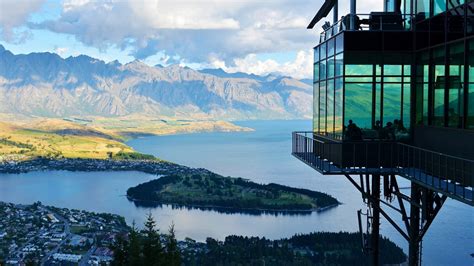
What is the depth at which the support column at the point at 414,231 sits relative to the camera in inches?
719

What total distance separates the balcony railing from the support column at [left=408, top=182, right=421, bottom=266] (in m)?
1.10

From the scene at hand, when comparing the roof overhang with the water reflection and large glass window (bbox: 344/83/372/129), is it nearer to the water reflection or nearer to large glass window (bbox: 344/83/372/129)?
large glass window (bbox: 344/83/372/129)

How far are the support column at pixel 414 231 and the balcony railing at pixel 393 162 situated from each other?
1.10m

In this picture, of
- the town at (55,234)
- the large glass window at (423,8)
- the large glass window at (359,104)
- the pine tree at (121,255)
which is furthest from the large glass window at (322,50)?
the town at (55,234)

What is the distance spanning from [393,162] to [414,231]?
2.25 meters

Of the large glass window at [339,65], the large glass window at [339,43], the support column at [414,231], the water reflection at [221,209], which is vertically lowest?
the water reflection at [221,209]

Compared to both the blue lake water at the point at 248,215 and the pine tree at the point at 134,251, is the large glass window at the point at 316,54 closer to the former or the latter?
the pine tree at the point at 134,251

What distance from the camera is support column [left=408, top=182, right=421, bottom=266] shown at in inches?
719

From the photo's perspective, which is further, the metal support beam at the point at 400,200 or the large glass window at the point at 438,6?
the metal support beam at the point at 400,200

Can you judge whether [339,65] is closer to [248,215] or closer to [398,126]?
[398,126]

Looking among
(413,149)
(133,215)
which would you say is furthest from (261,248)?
(413,149)

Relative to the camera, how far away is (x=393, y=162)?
59.7 ft

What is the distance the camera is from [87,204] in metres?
140

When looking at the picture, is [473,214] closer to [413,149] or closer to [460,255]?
[460,255]
